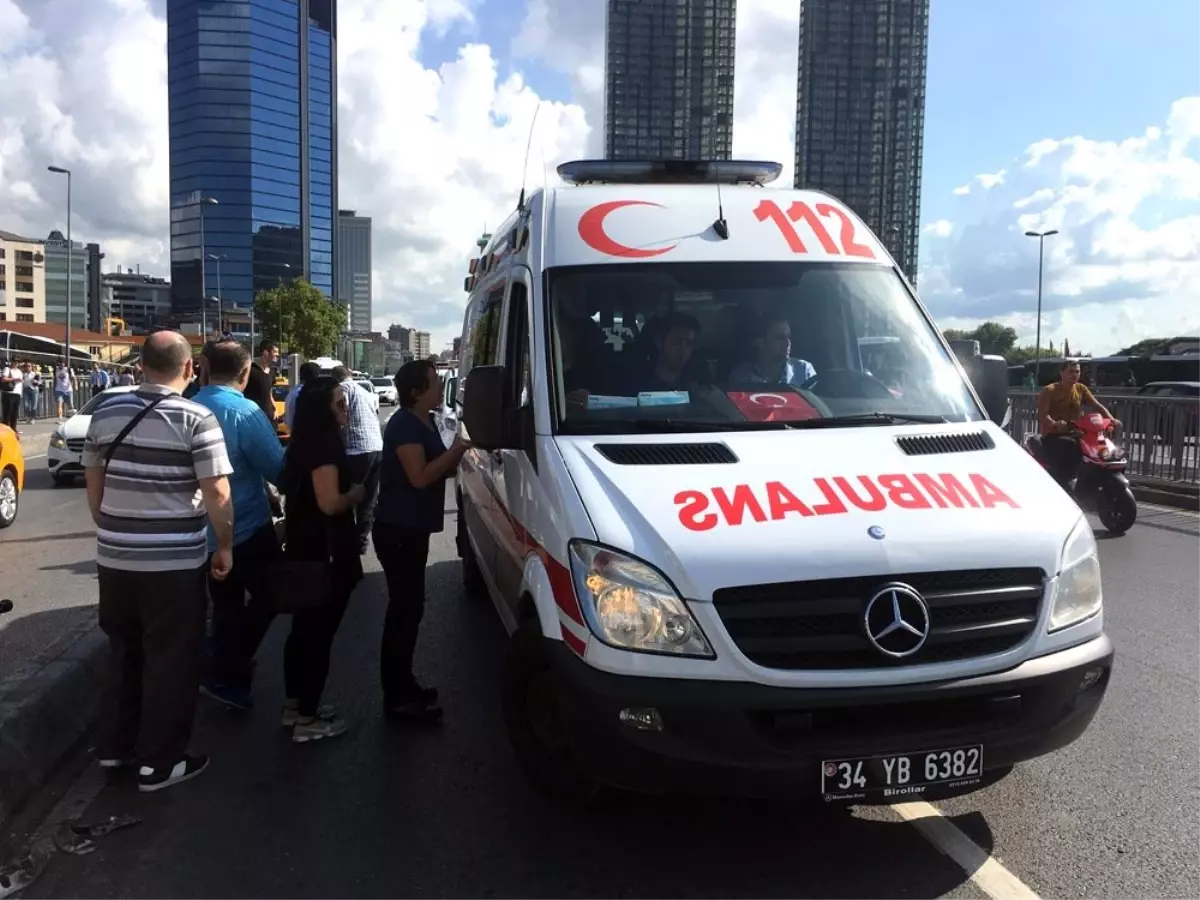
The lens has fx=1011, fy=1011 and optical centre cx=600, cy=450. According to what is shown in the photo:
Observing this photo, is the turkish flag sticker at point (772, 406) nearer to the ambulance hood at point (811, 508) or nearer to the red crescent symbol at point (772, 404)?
the red crescent symbol at point (772, 404)

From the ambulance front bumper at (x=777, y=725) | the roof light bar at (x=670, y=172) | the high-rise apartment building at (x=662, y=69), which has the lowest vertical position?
the ambulance front bumper at (x=777, y=725)

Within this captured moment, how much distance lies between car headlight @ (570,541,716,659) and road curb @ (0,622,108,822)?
2.49 meters

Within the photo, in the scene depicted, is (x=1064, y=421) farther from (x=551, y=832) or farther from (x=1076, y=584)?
(x=551, y=832)

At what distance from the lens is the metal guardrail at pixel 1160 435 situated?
13078 mm

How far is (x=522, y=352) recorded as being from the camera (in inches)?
180

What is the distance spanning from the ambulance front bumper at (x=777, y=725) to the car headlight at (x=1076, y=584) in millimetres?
174

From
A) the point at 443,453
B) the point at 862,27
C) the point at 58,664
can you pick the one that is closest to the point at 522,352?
the point at 443,453

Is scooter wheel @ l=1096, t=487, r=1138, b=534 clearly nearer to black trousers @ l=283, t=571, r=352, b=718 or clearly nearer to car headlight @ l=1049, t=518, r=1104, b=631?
car headlight @ l=1049, t=518, r=1104, b=631

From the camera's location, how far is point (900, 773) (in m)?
3.14

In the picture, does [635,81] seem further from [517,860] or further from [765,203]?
[517,860]

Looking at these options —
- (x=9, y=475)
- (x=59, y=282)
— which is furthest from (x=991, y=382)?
(x=59, y=282)

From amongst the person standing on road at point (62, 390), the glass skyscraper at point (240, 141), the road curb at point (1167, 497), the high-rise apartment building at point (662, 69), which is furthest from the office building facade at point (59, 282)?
the road curb at point (1167, 497)

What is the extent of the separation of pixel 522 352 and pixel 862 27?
15119 millimetres

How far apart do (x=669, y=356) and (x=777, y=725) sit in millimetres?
1724
